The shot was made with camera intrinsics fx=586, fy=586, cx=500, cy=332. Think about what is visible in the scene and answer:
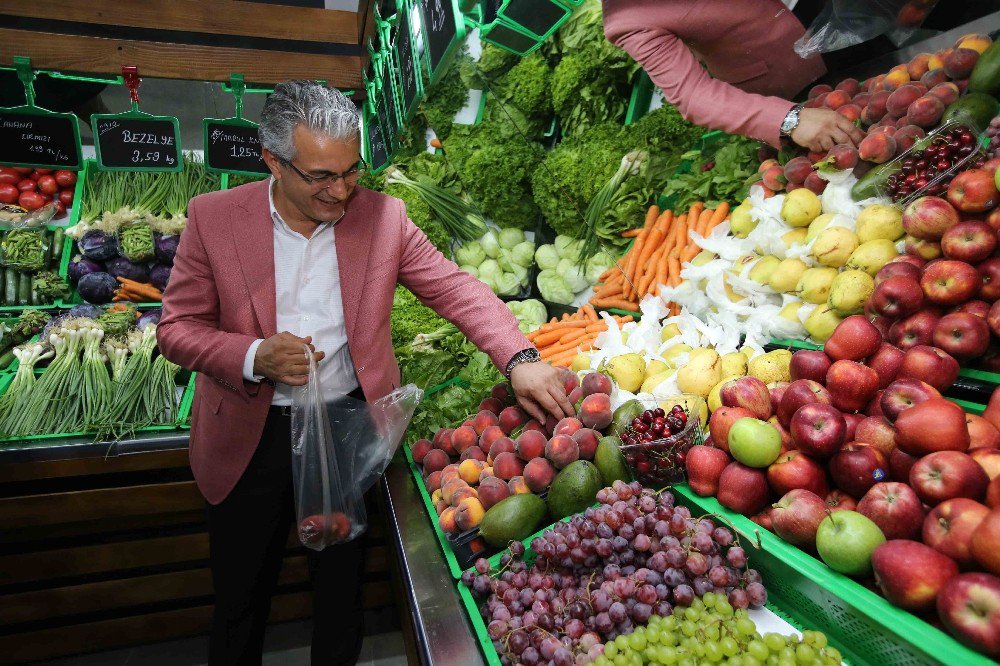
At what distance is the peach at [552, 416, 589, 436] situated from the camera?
187cm

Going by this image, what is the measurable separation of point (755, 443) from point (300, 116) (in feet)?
5.26

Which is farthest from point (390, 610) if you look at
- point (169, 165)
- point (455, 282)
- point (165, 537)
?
point (169, 165)

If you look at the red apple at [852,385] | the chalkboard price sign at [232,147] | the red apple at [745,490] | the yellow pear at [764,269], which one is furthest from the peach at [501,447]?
the chalkboard price sign at [232,147]

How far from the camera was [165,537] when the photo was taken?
127 inches

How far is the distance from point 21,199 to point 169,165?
139 cm

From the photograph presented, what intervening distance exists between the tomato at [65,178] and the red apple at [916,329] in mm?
5250

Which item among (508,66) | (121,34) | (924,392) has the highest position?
(508,66)

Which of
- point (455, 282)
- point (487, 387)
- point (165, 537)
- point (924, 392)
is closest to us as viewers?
point (924, 392)

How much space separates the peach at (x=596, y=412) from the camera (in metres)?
1.88

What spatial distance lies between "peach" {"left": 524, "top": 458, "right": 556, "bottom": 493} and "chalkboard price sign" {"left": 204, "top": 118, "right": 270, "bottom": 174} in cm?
293

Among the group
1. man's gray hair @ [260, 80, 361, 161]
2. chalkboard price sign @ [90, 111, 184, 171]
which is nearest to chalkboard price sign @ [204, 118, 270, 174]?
chalkboard price sign @ [90, 111, 184, 171]

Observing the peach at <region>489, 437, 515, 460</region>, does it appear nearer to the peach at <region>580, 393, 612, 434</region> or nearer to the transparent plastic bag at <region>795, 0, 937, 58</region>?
the peach at <region>580, 393, 612, 434</region>

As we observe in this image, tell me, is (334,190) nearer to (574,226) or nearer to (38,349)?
(574,226)

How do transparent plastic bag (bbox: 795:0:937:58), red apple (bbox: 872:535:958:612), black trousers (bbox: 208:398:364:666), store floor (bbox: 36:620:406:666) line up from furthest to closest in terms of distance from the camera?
store floor (bbox: 36:620:406:666) → transparent plastic bag (bbox: 795:0:937:58) → black trousers (bbox: 208:398:364:666) → red apple (bbox: 872:535:958:612)
